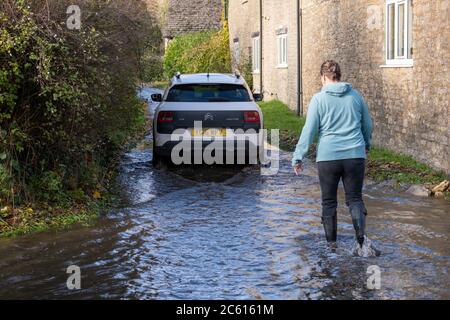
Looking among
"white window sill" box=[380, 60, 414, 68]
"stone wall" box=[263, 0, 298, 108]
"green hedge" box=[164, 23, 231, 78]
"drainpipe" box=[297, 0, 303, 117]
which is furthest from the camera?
"green hedge" box=[164, 23, 231, 78]

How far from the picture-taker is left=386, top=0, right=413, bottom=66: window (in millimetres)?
13164

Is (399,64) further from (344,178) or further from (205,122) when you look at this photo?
(344,178)

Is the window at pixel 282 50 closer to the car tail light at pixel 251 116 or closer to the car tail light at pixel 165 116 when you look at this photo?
the car tail light at pixel 251 116

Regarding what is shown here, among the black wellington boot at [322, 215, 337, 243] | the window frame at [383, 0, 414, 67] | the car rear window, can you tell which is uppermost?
the window frame at [383, 0, 414, 67]

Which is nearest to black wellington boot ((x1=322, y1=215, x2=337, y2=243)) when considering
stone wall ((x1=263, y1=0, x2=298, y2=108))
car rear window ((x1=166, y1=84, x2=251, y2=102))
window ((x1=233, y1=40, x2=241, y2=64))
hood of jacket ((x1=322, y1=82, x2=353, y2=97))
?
hood of jacket ((x1=322, y1=82, x2=353, y2=97))

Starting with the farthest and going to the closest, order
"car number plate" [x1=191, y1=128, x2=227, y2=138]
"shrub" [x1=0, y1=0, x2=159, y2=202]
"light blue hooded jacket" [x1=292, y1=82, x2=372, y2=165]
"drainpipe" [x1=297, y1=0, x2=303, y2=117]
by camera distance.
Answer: "drainpipe" [x1=297, y1=0, x2=303, y2=117], "car number plate" [x1=191, y1=128, x2=227, y2=138], "shrub" [x1=0, y1=0, x2=159, y2=202], "light blue hooded jacket" [x1=292, y1=82, x2=372, y2=165]

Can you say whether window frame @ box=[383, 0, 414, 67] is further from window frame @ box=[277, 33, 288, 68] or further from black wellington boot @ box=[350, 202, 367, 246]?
window frame @ box=[277, 33, 288, 68]

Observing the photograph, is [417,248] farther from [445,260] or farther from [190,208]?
[190,208]

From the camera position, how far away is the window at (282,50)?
2531 centimetres

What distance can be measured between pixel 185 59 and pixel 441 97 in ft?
77.7

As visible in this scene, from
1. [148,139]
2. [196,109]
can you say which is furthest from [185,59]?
[196,109]

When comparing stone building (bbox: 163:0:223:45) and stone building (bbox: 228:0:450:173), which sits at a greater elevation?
stone building (bbox: 163:0:223:45)

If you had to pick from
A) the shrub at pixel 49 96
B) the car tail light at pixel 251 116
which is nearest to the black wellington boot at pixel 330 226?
the shrub at pixel 49 96
